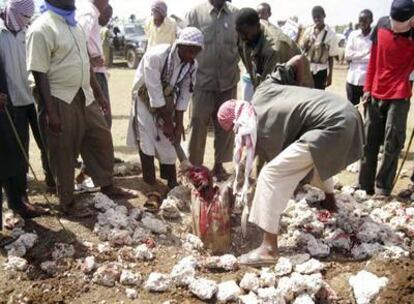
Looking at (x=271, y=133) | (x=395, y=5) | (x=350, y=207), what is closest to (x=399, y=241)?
(x=350, y=207)

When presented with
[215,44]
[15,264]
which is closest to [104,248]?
[15,264]

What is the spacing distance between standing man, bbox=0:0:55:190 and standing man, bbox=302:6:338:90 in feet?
13.3

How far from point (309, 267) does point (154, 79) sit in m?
2.13

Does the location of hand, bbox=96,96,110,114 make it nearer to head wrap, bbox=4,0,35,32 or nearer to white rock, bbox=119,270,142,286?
head wrap, bbox=4,0,35,32

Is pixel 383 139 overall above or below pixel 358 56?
below

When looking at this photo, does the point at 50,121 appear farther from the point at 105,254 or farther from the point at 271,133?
the point at 271,133

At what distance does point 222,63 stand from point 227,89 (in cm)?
28

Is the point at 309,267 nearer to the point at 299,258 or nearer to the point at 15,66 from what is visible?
the point at 299,258

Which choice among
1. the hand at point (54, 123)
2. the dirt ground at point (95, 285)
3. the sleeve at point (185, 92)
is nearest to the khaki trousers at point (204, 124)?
the sleeve at point (185, 92)

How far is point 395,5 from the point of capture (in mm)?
4727

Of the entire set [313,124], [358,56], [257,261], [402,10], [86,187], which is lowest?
[86,187]

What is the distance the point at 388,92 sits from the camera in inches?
201

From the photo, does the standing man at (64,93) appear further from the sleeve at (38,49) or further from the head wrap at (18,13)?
the head wrap at (18,13)

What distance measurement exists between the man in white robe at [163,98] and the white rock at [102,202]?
595 millimetres
